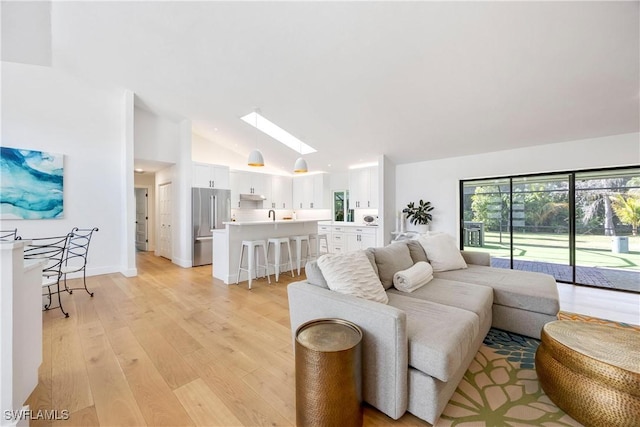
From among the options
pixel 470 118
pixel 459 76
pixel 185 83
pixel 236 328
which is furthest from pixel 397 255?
pixel 185 83

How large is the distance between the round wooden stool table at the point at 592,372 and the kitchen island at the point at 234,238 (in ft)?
12.3

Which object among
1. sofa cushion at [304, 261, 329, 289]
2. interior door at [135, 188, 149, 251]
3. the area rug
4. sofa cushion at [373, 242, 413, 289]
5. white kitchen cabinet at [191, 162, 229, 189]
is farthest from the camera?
interior door at [135, 188, 149, 251]

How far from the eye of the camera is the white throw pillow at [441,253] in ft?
10.1

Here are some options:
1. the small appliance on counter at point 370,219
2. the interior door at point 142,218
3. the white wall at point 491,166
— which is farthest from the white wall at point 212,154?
the white wall at point 491,166

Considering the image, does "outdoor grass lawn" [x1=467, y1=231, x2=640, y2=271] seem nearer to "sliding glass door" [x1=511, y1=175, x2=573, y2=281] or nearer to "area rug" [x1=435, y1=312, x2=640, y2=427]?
"sliding glass door" [x1=511, y1=175, x2=573, y2=281]

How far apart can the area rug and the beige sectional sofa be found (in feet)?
0.39

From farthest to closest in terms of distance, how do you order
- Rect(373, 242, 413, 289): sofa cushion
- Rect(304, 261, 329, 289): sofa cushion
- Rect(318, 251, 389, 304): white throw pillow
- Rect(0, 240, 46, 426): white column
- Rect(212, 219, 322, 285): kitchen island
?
Rect(212, 219, 322, 285): kitchen island → Rect(373, 242, 413, 289): sofa cushion → Rect(304, 261, 329, 289): sofa cushion → Rect(318, 251, 389, 304): white throw pillow → Rect(0, 240, 46, 426): white column

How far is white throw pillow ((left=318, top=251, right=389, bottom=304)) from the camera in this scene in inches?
72.2

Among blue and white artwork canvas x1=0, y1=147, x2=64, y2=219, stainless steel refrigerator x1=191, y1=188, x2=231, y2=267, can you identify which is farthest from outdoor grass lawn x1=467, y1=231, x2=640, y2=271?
blue and white artwork canvas x1=0, y1=147, x2=64, y2=219

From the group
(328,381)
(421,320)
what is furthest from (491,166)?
(328,381)

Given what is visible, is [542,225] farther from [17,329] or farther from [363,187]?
[17,329]

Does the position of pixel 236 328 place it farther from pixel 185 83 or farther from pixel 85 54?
pixel 85 54

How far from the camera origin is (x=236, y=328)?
261 cm

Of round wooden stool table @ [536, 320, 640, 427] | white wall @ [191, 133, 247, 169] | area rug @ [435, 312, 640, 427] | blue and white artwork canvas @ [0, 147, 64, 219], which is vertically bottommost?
area rug @ [435, 312, 640, 427]
